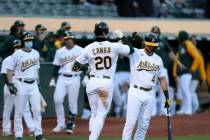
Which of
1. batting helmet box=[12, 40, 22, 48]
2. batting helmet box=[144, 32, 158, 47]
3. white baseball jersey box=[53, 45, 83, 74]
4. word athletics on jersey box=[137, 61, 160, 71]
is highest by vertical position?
batting helmet box=[144, 32, 158, 47]

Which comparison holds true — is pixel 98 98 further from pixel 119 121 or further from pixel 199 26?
pixel 199 26

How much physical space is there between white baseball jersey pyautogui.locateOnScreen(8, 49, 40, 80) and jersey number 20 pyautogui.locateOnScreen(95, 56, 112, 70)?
5.88 feet

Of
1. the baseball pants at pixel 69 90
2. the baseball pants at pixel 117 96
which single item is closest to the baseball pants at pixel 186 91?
the baseball pants at pixel 117 96

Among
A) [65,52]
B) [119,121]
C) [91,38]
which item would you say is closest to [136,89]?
[65,52]

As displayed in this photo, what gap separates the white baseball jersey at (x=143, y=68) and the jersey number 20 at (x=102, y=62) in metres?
0.38

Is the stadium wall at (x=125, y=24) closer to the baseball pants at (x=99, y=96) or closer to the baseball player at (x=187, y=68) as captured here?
the baseball player at (x=187, y=68)

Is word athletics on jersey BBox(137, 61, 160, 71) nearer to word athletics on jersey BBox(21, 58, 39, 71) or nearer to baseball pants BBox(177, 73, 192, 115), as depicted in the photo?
word athletics on jersey BBox(21, 58, 39, 71)

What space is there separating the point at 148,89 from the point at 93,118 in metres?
1.02

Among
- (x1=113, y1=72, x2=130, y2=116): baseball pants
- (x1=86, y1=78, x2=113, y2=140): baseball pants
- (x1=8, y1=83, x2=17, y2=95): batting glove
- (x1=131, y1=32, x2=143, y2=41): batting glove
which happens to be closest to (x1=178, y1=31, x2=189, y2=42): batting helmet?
(x1=113, y1=72, x2=130, y2=116): baseball pants

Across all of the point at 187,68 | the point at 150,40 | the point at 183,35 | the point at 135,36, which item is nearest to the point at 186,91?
the point at 187,68

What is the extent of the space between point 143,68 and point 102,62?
0.67 m

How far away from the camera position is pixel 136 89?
504 inches

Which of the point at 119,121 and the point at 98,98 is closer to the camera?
the point at 98,98

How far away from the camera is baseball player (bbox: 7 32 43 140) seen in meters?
14.1
